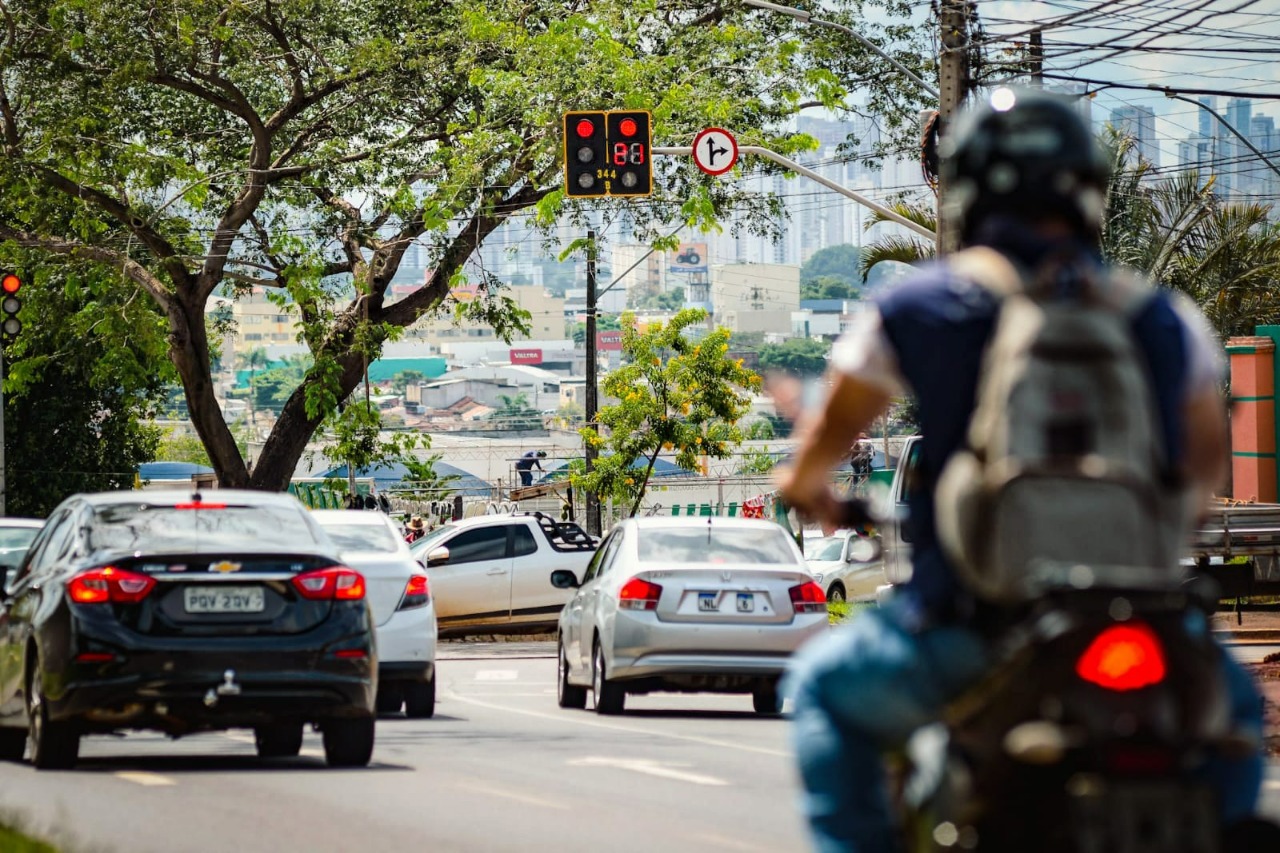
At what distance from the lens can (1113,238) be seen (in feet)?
131

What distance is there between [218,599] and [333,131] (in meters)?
25.7

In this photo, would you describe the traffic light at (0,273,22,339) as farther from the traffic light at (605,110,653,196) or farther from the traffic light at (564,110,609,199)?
the traffic light at (605,110,653,196)

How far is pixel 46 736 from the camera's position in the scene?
10.7 metres

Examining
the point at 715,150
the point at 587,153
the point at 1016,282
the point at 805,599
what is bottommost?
the point at 805,599

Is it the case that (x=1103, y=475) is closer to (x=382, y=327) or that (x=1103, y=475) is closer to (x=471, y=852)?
(x=471, y=852)

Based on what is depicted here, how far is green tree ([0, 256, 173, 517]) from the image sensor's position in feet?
115

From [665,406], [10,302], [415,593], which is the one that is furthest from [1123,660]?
[665,406]

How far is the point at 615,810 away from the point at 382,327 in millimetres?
25489

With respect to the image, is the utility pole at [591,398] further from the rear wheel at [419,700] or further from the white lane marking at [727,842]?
the white lane marking at [727,842]

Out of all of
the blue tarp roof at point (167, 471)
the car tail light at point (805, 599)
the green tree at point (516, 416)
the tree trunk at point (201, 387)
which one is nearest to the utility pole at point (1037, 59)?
the car tail light at point (805, 599)

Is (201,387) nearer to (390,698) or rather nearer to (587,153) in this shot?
(587,153)

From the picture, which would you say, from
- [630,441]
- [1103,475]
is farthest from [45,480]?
[1103,475]

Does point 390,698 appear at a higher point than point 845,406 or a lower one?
lower

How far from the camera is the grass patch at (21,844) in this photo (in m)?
7.18
